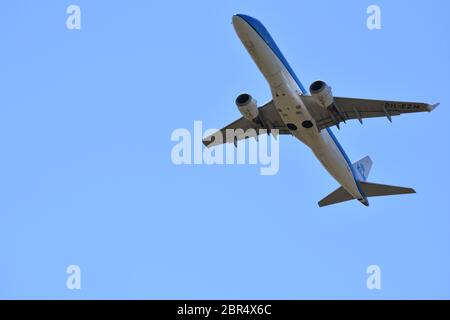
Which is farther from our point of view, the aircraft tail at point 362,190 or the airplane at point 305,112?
the aircraft tail at point 362,190

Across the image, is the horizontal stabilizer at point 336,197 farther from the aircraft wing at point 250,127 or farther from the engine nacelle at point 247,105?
the engine nacelle at point 247,105

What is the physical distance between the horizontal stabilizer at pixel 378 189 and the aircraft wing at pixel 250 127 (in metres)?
6.74

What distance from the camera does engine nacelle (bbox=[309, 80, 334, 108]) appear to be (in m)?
43.3

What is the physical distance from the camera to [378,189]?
50.7m

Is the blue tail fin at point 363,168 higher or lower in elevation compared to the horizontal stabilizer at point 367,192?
higher

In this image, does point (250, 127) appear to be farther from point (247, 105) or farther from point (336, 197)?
point (336, 197)

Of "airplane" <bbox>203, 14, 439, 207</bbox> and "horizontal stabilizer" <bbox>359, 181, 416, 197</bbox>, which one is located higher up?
"airplane" <bbox>203, 14, 439, 207</bbox>

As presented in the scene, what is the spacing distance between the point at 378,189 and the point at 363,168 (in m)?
4.05

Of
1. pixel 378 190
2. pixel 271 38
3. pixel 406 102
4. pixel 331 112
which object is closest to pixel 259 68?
pixel 271 38

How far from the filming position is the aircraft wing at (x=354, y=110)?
4456cm

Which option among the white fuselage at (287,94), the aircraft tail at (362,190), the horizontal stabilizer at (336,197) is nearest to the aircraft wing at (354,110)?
the white fuselage at (287,94)

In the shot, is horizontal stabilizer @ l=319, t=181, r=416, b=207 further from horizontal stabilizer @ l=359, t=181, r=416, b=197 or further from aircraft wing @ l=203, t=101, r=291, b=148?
aircraft wing @ l=203, t=101, r=291, b=148

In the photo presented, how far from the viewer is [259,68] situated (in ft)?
139

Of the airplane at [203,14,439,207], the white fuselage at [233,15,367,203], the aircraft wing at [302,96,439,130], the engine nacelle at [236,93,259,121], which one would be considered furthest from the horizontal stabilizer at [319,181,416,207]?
the engine nacelle at [236,93,259,121]
